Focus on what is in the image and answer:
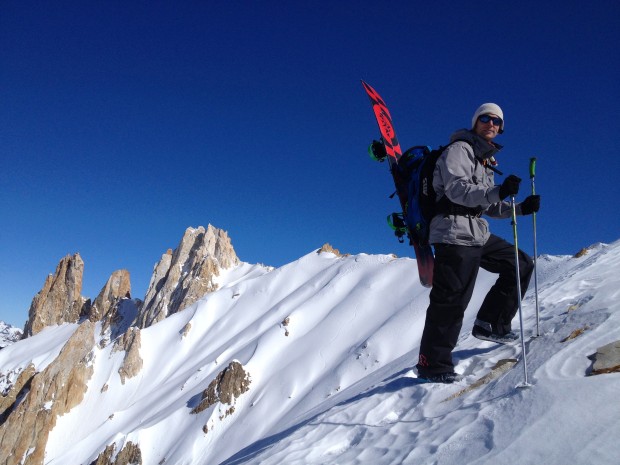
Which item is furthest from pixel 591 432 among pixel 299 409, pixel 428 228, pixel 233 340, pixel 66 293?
pixel 66 293

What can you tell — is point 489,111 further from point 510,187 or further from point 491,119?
point 510,187

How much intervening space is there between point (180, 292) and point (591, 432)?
83.3 m

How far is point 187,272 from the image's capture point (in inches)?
3410

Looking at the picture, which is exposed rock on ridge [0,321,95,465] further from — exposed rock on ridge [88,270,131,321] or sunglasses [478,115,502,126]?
sunglasses [478,115,502,126]

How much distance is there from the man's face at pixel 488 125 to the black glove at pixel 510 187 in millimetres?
1138

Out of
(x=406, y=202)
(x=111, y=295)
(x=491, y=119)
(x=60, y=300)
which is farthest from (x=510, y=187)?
(x=60, y=300)

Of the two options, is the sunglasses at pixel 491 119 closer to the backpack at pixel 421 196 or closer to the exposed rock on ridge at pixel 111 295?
the backpack at pixel 421 196

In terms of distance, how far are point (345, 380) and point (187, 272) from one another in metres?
56.3

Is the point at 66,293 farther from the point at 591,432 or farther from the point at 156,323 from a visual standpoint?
the point at 591,432

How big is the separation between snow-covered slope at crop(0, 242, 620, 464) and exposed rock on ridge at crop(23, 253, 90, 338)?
421 cm

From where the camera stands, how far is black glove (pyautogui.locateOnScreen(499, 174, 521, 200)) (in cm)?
473

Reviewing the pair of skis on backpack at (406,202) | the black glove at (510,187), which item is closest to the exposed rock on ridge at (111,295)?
the pair of skis on backpack at (406,202)

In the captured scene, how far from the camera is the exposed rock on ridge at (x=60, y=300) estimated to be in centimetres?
9503

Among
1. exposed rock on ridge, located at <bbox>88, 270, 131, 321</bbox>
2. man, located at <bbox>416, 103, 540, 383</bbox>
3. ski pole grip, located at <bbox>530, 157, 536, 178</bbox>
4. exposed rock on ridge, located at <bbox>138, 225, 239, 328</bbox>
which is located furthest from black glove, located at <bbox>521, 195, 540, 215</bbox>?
exposed rock on ridge, located at <bbox>88, 270, 131, 321</bbox>
